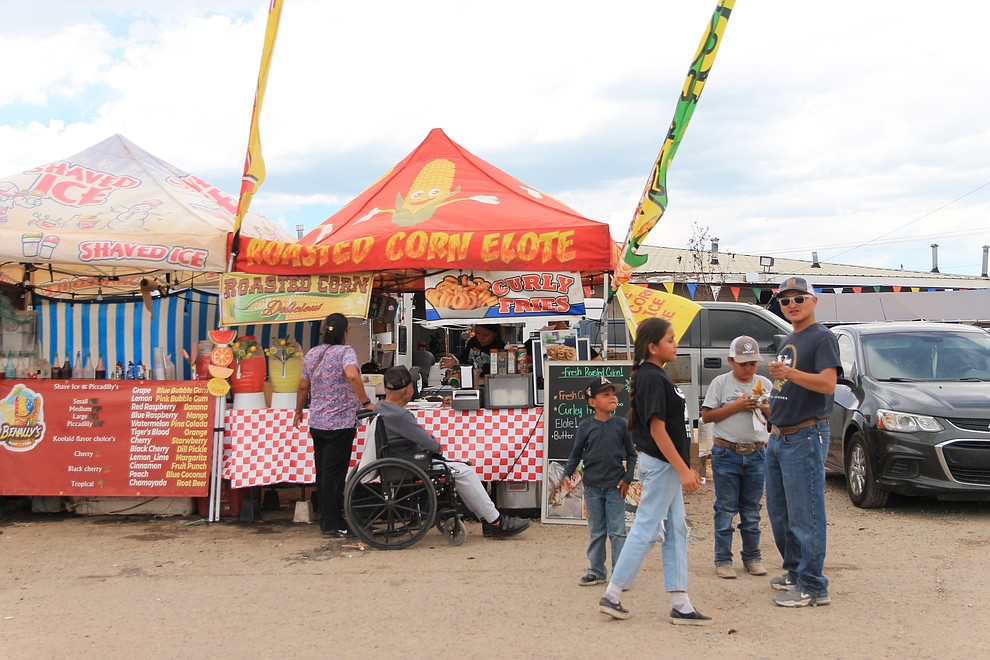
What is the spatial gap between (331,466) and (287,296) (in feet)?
5.50

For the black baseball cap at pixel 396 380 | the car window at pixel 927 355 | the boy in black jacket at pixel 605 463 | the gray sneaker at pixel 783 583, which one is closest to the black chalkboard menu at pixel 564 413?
the black baseball cap at pixel 396 380

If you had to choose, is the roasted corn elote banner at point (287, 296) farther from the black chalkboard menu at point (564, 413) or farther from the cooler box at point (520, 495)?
the cooler box at point (520, 495)

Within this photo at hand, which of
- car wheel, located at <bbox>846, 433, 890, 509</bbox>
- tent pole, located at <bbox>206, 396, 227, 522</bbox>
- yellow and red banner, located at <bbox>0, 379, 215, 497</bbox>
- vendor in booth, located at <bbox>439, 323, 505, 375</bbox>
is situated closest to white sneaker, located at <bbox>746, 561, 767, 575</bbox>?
car wheel, located at <bbox>846, 433, 890, 509</bbox>

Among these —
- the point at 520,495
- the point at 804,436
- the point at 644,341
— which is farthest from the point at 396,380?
the point at 804,436

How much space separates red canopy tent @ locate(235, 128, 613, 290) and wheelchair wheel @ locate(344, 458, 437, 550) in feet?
6.14

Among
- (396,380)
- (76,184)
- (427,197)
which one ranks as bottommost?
(396,380)

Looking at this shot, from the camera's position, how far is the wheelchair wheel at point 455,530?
6.99m

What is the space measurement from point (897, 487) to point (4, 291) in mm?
8440

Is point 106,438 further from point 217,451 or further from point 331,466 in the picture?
point 331,466

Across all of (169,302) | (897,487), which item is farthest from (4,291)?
(897,487)

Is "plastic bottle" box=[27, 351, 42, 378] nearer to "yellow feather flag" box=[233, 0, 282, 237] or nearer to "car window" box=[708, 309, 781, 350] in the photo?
"yellow feather flag" box=[233, 0, 282, 237]

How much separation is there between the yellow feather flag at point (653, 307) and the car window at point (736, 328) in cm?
476

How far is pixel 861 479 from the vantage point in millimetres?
8188

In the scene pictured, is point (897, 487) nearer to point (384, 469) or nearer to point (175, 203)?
point (384, 469)
